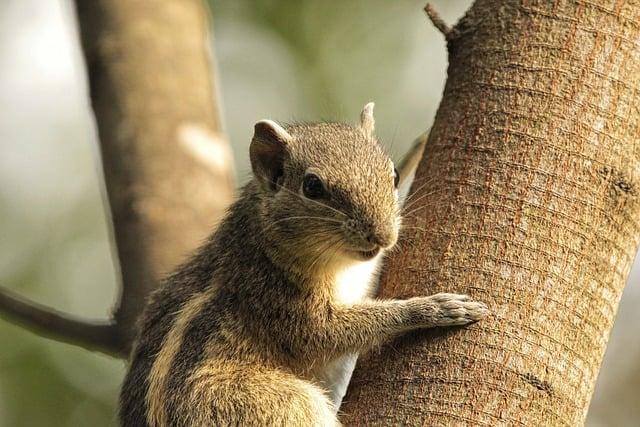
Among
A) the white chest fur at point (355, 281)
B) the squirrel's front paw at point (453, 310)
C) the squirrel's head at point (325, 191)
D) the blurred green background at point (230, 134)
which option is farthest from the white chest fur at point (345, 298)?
the blurred green background at point (230, 134)

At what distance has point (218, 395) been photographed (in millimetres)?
4508

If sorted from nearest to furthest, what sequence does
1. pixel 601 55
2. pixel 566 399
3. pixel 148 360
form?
pixel 566 399
pixel 601 55
pixel 148 360

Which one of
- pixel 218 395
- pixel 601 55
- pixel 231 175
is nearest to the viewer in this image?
pixel 601 55

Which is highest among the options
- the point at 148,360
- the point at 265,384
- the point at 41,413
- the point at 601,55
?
the point at 601,55

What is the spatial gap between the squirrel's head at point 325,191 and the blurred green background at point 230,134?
6.84m

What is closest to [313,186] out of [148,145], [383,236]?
[383,236]

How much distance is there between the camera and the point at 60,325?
593 cm

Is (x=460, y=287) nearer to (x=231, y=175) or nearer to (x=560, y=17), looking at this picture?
(x=560, y=17)

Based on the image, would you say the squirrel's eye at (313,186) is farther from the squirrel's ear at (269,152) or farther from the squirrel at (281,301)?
the squirrel's ear at (269,152)

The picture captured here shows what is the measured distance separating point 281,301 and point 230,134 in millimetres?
11601

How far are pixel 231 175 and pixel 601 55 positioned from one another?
372 centimetres

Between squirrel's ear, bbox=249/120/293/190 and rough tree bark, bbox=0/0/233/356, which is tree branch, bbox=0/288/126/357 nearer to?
rough tree bark, bbox=0/0/233/356

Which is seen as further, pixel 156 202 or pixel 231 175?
pixel 231 175

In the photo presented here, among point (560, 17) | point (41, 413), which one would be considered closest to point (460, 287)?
point (560, 17)
